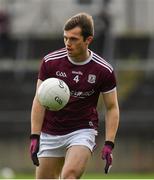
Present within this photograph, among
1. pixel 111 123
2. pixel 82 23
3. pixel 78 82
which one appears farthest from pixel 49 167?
pixel 82 23

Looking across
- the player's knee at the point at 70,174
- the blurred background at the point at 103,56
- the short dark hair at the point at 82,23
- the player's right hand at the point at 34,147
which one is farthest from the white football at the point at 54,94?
the blurred background at the point at 103,56

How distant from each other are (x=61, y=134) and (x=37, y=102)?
1.39 ft

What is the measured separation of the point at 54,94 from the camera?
10945mm

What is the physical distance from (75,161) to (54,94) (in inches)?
27.9

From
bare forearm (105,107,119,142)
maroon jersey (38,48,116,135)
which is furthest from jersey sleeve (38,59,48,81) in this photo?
bare forearm (105,107,119,142)

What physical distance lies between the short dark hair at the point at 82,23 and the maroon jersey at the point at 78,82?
0.36 metres

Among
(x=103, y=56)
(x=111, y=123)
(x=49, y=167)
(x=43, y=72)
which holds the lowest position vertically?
(x=103, y=56)

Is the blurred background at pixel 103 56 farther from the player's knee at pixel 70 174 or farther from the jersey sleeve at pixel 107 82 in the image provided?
the player's knee at pixel 70 174

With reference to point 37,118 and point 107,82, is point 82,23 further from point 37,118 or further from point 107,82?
point 37,118

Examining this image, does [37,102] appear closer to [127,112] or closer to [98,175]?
[98,175]

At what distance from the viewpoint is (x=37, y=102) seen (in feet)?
36.9

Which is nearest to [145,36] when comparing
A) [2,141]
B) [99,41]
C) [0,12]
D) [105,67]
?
[99,41]

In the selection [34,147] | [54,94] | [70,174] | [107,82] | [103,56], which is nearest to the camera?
[70,174]

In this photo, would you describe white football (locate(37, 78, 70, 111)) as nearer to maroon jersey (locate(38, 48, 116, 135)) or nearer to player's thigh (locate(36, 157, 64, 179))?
maroon jersey (locate(38, 48, 116, 135))
